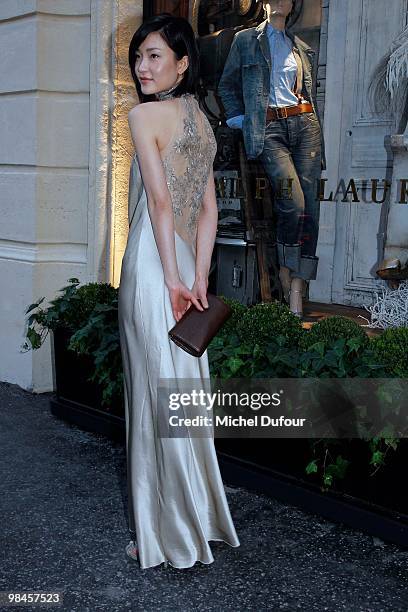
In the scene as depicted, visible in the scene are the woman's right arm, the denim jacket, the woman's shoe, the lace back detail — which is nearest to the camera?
the woman's right arm

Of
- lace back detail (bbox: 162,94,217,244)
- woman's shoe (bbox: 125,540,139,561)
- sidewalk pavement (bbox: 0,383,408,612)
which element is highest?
lace back detail (bbox: 162,94,217,244)

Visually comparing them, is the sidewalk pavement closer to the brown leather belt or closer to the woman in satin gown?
the woman in satin gown

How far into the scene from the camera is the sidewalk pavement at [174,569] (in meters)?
3.08

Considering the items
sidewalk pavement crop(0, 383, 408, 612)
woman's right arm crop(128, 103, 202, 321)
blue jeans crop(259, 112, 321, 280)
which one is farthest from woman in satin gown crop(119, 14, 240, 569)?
blue jeans crop(259, 112, 321, 280)

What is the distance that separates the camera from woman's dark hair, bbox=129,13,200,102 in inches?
121

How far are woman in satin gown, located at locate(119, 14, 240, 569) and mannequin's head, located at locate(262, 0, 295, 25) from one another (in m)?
2.03

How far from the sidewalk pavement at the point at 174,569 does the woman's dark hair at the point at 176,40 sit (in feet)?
6.16

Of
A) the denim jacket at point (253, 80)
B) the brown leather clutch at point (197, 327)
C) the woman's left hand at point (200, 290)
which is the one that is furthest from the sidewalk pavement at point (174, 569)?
the denim jacket at point (253, 80)

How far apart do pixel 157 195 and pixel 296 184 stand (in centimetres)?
220

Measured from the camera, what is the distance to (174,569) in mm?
3293

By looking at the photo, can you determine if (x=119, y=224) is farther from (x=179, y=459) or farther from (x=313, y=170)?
(x=179, y=459)

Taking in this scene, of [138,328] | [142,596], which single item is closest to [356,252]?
[138,328]

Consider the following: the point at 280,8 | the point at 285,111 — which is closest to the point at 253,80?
the point at 285,111

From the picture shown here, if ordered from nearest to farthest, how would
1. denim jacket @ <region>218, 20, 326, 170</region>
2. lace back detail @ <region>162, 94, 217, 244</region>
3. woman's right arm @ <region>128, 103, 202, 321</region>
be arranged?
woman's right arm @ <region>128, 103, 202, 321</region> < lace back detail @ <region>162, 94, 217, 244</region> < denim jacket @ <region>218, 20, 326, 170</region>
